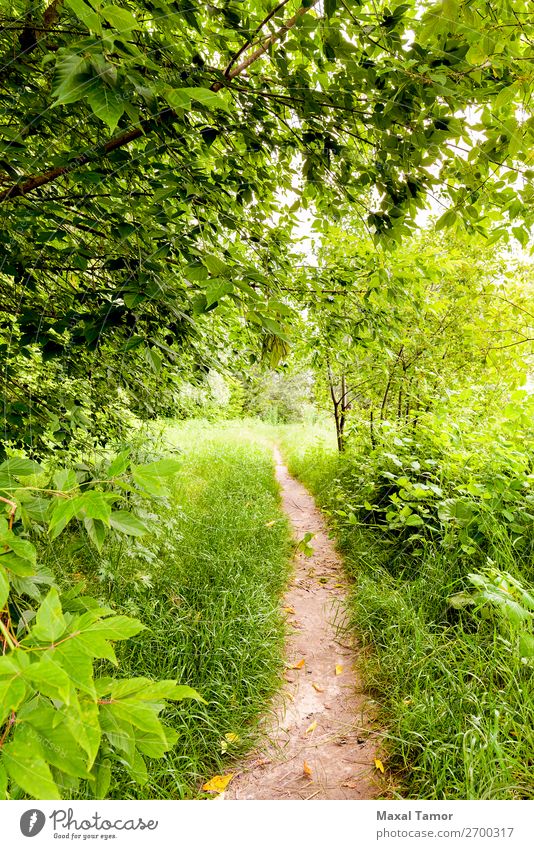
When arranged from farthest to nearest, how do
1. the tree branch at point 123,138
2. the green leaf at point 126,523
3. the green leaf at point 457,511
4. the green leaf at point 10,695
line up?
1. the green leaf at point 457,511
2. the tree branch at point 123,138
3. the green leaf at point 126,523
4. the green leaf at point 10,695

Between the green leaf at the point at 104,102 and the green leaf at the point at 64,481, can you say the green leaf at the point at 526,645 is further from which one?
the green leaf at the point at 104,102


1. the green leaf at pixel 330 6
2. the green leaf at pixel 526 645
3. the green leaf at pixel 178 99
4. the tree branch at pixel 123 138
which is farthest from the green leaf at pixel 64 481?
the green leaf at pixel 526 645

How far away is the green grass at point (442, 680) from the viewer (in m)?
1.73

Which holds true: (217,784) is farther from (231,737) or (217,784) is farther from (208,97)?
(208,97)

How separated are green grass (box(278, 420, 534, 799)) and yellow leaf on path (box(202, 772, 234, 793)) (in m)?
0.78

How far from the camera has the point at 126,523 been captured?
105cm

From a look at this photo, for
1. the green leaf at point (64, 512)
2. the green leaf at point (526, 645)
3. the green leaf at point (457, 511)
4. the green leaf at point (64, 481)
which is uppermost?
the green leaf at point (64, 481)

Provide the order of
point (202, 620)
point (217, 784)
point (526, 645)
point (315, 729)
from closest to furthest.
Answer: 1. point (217, 784)
2. point (526, 645)
3. point (315, 729)
4. point (202, 620)

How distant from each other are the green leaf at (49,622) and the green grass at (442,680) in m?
1.88

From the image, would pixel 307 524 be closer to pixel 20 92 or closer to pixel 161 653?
pixel 161 653

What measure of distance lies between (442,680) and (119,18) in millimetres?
2906

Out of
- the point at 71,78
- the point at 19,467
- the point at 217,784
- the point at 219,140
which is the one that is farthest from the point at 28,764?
the point at 219,140

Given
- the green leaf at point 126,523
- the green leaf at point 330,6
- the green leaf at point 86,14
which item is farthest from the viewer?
the green leaf at point 330,6
